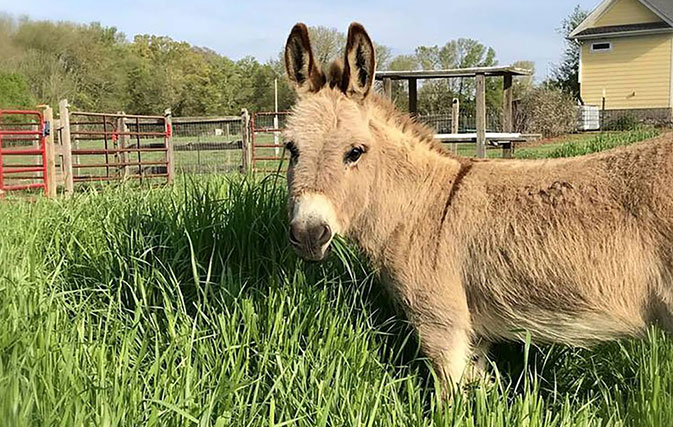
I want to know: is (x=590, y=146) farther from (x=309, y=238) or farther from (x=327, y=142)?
(x=309, y=238)

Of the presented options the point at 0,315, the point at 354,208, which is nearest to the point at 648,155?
the point at 354,208

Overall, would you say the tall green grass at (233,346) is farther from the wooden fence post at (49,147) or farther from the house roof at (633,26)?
the house roof at (633,26)

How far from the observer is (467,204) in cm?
294

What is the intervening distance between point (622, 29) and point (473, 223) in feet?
120

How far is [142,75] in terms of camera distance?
44.0 metres

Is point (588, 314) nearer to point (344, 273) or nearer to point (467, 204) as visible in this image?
point (467, 204)

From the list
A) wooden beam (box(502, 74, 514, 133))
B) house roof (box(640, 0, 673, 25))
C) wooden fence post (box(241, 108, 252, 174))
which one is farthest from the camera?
house roof (box(640, 0, 673, 25))

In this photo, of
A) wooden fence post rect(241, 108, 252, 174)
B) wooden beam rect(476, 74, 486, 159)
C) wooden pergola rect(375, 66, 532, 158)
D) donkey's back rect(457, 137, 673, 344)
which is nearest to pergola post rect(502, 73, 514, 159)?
wooden pergola rect(375, 66, 532, 158)

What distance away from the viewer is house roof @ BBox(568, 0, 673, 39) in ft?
108

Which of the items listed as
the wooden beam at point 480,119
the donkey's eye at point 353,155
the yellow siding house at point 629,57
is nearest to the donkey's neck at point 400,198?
the donkey's eye at point 353,155

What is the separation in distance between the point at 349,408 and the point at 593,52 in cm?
3755

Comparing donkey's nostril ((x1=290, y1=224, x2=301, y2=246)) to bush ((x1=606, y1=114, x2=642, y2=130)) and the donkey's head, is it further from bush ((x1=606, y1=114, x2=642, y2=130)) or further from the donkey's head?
bush ((x1=606, y1=114, x2=642, y2=130))

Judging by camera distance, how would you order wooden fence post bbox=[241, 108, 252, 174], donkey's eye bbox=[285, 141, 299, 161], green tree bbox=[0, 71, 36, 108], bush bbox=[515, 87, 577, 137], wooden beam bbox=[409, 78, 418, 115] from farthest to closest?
1. green tree bbox=[0, 71, 36, 108]
2. bush bbox=[515, 87, 577, 137]
3. wooden fence post bbox=[241, 108, 252, 174]
4. wooden beam bbox=[409, 78, 418, 115]
5. donkey's eye bbox=[285, 141, 299, 161]

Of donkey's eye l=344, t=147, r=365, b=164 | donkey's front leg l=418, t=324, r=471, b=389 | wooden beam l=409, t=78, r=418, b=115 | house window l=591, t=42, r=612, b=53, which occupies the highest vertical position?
house window l=591, t=42, r=612, b=53
